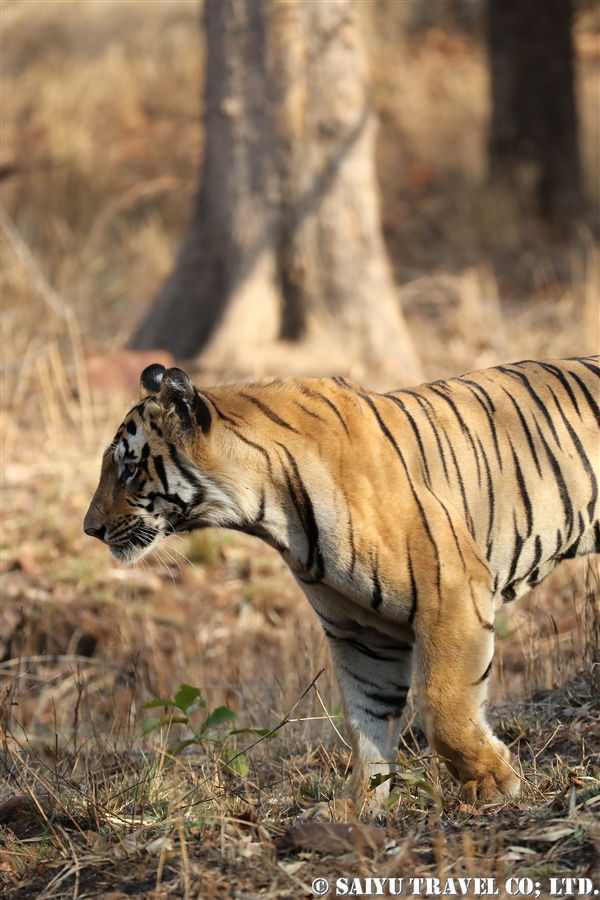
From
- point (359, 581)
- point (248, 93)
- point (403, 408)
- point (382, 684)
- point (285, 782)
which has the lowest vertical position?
point (285, 782)

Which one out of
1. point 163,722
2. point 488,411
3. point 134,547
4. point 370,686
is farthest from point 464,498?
point 163,722

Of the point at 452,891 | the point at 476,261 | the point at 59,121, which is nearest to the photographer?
the point at 452,891

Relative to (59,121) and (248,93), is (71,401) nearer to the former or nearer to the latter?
(248,93)

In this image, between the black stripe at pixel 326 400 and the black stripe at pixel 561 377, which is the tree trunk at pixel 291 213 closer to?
the black stripe at pixel 561 377

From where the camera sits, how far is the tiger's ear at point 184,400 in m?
2.81

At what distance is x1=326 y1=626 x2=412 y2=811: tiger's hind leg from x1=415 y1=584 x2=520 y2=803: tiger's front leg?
0.33 meters

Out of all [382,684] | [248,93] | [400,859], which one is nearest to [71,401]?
[248,93]

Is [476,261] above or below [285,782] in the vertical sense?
above

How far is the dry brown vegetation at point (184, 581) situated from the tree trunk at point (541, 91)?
1.75 ft

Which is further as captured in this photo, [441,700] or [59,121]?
[59,121]

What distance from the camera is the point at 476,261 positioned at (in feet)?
36.3

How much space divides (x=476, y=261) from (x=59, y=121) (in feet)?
19.9

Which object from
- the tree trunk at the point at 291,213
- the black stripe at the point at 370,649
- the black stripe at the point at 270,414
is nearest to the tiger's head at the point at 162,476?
the black stripe at the point at 270,414

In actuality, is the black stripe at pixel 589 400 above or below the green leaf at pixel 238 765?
above
